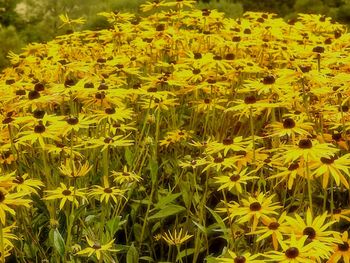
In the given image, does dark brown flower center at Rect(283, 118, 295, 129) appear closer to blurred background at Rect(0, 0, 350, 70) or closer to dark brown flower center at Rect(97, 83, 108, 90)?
dark brown flower center at Rect(97, 83, 108, 90)

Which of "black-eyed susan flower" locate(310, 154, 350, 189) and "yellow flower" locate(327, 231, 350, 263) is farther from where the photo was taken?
"black-eyed susan flower" locate(310, 154, 350, 189)

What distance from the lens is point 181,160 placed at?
3000 mm

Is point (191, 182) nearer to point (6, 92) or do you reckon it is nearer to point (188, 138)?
point (188, 138)

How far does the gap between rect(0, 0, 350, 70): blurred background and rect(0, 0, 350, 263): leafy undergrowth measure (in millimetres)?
3264

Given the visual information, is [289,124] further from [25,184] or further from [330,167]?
[25,184]

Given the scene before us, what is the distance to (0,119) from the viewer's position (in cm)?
282

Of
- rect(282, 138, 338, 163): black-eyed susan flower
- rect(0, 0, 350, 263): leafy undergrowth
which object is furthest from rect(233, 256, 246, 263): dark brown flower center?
rect(282, 138, 338, 163): black-eyed susan flower

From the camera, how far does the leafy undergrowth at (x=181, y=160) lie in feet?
6.96

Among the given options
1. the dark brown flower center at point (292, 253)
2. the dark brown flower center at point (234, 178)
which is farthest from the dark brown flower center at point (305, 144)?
the dark brown flower center at point (292, 253)

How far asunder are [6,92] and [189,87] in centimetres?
84

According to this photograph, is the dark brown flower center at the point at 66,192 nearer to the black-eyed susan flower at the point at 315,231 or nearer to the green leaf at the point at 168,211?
the green leaf at the point at 168,211

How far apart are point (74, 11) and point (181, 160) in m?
6.49

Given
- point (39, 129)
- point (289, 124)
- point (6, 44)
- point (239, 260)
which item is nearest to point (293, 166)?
point (289, 124)

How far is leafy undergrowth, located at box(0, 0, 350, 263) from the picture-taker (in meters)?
2.12
